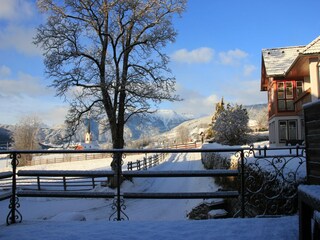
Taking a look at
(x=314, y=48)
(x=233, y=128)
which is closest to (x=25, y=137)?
(x=233, y=128)

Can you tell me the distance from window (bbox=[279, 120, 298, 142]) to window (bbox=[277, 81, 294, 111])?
123 centimetres

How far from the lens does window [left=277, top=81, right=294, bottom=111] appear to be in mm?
29250

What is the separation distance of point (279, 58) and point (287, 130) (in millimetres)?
7257

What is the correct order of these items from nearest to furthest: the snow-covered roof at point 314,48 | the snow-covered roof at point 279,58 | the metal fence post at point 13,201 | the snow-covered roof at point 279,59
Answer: the metal fence post at point 13,201
the snow-covered roof at point 314,48
the snow-covered roof at point 279,59
the snow-covered roof at point 279,58

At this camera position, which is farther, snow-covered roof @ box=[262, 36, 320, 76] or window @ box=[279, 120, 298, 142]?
snow-covered roof @ box=[262, 36, 320, 76]

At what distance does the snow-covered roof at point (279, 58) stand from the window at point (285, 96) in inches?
51.2

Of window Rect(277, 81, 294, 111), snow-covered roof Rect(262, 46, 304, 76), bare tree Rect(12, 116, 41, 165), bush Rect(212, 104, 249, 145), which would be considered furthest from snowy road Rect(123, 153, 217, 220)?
bare tree Rect(12, 116, 41, 165)

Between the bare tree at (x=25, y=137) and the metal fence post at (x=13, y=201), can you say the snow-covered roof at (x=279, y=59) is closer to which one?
the metal fence post at (x=13, y=201)

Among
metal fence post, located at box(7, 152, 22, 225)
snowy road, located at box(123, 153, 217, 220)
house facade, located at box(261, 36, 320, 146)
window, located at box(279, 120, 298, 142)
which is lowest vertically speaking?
snowy road, located at box(123, 153, 217, 220)

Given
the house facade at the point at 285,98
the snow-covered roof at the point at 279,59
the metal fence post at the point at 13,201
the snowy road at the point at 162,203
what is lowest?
the snowy road at the point at 162,203

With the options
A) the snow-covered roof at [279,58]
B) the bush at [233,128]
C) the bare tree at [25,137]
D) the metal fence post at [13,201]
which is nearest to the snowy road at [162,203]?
the metal fence post at [13,201]

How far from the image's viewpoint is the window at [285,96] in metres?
29.2

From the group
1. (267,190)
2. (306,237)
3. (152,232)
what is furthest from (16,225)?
(267,190)

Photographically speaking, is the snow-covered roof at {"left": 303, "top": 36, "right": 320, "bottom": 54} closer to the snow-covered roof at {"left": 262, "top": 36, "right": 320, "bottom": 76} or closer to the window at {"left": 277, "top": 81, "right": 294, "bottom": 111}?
the snow-covered roof at {"left": 262, "top": 36, "right": 320, "bottom": 76}
